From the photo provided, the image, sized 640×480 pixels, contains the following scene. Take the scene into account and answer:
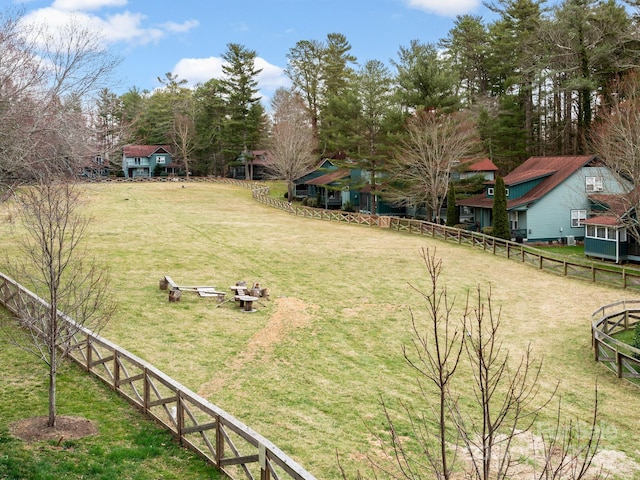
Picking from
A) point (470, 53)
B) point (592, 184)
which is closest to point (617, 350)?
point (592, 184)

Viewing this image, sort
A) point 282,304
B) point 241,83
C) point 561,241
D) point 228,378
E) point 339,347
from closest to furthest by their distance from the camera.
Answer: point 228,378, point 339,347, point 282,304, point 561,241, point 241,83

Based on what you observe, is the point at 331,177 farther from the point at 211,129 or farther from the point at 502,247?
the point at 211,129

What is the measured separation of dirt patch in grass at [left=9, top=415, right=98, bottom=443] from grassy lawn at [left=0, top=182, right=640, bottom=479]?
0.48 metres

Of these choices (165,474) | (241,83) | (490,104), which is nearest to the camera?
(165,474)

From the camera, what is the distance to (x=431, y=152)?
43.2 metres

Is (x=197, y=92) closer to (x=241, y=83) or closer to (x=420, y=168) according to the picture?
(x=241, y=83)

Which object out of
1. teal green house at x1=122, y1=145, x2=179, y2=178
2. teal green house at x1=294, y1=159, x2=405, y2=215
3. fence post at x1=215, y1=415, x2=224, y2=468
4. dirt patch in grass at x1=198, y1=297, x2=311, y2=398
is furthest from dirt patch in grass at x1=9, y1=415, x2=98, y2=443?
teal green house at x1=122, y1=145, x2=179, y2=178

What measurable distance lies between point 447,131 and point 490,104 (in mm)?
19509

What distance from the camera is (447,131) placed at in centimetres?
4375

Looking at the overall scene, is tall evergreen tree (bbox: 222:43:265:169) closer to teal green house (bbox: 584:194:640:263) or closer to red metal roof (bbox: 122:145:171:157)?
red metal roof (bbox: 122:145:171:157)

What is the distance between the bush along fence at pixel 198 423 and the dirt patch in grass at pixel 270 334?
152cm

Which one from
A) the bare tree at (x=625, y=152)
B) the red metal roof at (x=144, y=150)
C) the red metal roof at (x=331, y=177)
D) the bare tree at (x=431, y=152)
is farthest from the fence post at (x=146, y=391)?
the red metal roof at (x=144, y=150)

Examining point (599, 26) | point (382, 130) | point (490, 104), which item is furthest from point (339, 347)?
point (490, 104)

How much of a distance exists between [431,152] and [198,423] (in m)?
34.6
